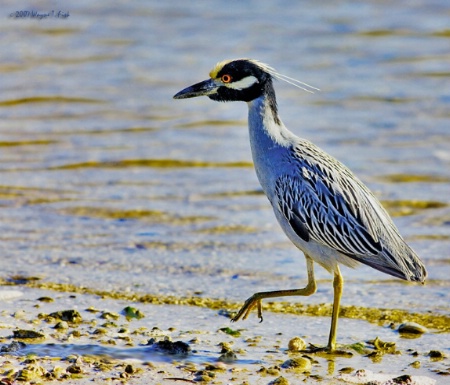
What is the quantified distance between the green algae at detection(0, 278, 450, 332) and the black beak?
4.95 ft

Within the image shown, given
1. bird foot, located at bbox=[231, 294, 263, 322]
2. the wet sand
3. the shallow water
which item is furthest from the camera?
the shallow water

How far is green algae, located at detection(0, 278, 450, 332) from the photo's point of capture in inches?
276

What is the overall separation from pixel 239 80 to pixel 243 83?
0.12 ft

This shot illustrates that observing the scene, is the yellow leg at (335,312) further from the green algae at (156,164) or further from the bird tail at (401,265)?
the green algae at (156,164)

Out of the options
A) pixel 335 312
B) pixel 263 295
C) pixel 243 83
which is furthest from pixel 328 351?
pixel 243 83

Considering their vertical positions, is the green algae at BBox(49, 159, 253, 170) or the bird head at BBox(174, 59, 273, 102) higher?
the bird head at BBox(174, 59, 273, 102)

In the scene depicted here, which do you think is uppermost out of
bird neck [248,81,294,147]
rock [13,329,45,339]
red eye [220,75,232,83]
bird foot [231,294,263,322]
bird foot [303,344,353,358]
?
red eye [220,75,232,83]

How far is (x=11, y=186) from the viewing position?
394 inches

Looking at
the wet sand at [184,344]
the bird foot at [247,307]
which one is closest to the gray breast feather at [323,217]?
the bird foot at [247,307]

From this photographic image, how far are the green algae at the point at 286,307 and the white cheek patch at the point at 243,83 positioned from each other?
1.58m

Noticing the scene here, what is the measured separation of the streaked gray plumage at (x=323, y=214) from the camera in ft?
21.4

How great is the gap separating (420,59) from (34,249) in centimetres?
889

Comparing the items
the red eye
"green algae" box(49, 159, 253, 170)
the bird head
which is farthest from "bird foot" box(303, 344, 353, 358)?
"green algae" box(49, 159, 253, 170)

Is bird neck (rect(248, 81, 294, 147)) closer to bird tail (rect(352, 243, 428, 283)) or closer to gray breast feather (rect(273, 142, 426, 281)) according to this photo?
gray breast feather (rect(273, 142, 426, 281))
